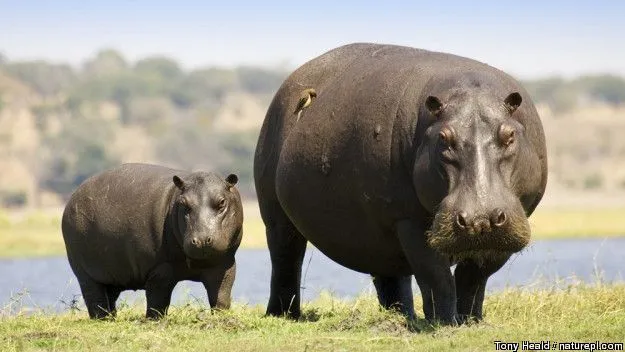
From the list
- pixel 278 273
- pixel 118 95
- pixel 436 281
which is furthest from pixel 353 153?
pixel 118 95

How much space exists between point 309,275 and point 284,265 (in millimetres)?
13103

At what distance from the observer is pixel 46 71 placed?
125m

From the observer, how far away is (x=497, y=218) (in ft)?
23.7

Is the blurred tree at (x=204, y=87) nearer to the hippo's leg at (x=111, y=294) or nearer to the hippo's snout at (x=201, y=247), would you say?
the hippo's leg at (x=111, y=294)

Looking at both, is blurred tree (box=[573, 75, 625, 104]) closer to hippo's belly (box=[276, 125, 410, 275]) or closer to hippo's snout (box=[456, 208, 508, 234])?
hippo's belly (box=[276, 125, 410, 275])

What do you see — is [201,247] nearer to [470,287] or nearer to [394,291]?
[394,291]

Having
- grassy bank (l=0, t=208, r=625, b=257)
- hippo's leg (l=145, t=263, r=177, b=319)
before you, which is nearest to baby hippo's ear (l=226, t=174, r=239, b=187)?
hippo's leg (l=145, t=263, r=177, b=319)

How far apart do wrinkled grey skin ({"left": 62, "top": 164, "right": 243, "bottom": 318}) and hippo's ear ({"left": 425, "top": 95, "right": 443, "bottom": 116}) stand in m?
3.06

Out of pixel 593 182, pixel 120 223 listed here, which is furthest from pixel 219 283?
pixel 593 182

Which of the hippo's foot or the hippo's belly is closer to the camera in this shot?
the hippo's belly

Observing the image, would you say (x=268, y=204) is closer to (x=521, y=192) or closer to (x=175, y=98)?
(x=521, y=192)

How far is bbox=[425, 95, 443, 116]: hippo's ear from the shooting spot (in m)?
7.64

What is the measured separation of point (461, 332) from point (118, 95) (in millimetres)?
108075

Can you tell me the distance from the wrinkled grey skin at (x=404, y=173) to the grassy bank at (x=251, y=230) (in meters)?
26.7
